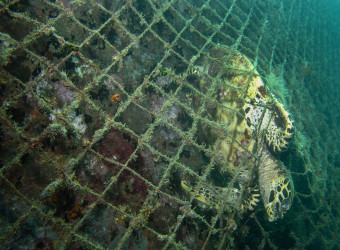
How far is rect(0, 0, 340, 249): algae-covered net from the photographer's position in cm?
239

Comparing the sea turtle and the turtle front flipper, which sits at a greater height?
the sea turtle

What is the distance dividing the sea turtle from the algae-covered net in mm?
25

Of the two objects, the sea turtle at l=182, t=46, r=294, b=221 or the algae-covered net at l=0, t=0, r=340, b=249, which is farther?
the sea turtle at l=182, t=46, r=294, b=221

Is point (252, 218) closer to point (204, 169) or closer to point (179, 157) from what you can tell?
point (204, 169)

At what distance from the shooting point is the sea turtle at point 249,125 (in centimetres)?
388

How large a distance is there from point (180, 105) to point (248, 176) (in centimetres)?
200

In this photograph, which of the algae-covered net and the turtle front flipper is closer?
the algae-covered net

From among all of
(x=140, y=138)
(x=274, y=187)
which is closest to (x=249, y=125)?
(x=274, y=187)

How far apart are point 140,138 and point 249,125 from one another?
8.43 ft

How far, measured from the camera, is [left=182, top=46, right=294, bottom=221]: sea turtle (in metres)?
3.88

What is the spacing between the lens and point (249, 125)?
4129mm

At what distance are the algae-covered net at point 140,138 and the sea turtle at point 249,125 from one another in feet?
0.08

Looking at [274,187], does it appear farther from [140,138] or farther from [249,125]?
[140,138]

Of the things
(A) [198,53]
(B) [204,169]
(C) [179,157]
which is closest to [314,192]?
(B) [204,169]
